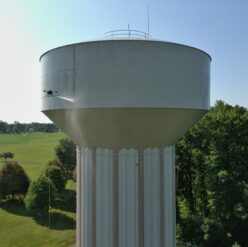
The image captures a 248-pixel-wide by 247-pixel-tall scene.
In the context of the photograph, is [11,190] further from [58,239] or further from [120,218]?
[120,218]

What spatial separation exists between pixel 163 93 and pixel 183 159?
14.8m

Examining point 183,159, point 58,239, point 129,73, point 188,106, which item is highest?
point 129,73

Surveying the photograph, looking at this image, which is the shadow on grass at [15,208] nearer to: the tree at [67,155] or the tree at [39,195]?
the tree at [39,195]

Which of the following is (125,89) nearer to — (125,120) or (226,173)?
(125,120)

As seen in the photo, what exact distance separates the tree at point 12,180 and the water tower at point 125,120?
2200cm

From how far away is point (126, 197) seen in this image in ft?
18.2

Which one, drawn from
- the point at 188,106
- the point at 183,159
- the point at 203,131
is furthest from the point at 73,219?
the point at 188,106

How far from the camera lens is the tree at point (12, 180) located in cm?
2620

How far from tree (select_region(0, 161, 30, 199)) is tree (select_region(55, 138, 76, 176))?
9461mm

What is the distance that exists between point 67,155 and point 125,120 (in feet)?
106

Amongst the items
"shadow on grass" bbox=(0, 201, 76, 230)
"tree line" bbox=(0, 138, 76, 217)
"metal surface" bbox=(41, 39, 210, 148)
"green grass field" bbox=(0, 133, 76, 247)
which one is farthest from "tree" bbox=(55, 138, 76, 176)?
"metal surface" bbox=(41, 39, 210, 148)

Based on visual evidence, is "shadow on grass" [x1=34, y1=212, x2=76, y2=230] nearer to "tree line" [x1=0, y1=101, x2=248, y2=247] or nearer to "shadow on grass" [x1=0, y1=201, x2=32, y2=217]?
"shadow on grass" [x1=0, y1=201, x2=32, y2=217]

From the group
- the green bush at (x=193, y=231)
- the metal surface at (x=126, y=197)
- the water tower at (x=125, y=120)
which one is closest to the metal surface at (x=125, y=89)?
the water tower at (x=125, y=120)

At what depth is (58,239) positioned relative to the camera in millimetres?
19234
